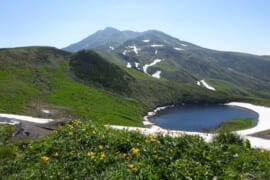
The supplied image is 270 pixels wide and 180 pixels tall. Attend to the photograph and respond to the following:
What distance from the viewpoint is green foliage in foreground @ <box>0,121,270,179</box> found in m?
10.6

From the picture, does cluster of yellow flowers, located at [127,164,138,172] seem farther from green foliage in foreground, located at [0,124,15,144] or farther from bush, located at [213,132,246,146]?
green foliage in foreground, located at [0,124,15,144]

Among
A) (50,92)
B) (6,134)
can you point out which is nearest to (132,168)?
(6,134)

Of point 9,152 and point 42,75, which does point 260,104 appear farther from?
point 9,152

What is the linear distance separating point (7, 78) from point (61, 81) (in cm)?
2293

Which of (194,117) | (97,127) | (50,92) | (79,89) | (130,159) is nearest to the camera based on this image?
(130,159)

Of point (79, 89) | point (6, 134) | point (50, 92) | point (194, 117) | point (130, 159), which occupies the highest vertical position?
point (79, 89)

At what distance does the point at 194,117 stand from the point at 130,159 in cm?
10877

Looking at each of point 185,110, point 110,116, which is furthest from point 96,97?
point 185,110

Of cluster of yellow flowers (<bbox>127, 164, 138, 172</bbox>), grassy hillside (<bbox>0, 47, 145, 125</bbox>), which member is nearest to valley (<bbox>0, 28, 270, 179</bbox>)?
cluster of yellow flowers (<bbox>127, 164, 138, 172</bbox>)

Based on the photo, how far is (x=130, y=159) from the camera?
1205cm

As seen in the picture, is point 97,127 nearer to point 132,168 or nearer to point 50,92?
point 132,168

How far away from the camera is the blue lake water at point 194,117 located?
99.6m

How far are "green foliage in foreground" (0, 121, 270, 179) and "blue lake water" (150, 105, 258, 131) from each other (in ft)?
265

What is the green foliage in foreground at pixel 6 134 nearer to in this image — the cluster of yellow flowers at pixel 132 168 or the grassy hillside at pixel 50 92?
the cluster of yellow flowers at pixel 132 168
